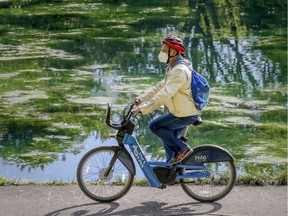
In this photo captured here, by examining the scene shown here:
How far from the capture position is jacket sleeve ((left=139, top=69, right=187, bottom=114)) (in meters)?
6.40

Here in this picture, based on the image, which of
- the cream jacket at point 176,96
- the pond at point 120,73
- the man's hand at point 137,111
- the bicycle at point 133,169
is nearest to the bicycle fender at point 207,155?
the bicycle at point 133,169

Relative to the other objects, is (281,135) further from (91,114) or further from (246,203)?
(246,203)

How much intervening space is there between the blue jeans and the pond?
165 cm

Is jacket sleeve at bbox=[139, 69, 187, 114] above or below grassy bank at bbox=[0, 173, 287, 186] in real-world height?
above

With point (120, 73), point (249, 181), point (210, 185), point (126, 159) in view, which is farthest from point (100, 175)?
point (120, 73)

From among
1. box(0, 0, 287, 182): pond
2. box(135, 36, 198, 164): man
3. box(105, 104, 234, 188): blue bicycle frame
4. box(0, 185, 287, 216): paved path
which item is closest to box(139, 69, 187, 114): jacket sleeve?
box(135, 36, 198, 164): man

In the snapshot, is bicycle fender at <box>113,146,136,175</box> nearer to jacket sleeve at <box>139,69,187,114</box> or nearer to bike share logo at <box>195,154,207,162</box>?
jacket sleeve at <box>139,69,187,114</box>

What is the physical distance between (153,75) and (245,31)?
145 inches

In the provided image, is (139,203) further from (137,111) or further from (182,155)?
(137,111)

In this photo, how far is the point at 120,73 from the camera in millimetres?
11984

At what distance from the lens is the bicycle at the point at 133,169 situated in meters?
6.60

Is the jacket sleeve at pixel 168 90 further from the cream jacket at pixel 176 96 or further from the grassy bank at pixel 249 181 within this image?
the grassy bank at pixel 249 181

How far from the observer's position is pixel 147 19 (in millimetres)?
15469

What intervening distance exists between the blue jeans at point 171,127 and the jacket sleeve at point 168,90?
0.20 metres
